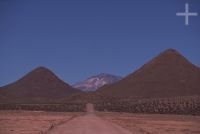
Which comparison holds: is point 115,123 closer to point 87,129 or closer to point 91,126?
point 91,126

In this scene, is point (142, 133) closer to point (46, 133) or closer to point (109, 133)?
point (109, 133)

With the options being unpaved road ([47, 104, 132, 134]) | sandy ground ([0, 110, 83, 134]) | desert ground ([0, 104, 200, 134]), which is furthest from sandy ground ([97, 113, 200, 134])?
sandy ground ([0, 110, 83, 134])

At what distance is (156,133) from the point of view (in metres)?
39.8

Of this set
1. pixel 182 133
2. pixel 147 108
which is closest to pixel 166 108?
pixel 147 108

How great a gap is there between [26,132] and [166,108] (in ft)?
319

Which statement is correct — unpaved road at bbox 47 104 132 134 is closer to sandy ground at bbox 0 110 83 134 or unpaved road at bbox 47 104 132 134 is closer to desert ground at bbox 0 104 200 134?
desert ground at bbox 0 104 200 134

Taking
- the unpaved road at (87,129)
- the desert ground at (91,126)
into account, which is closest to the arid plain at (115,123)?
the desert ground at (91,126)

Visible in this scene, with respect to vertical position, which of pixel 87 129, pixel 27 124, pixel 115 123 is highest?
pixel 115 123

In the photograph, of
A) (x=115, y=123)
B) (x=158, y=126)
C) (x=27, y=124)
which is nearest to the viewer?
(x=27, y=124)

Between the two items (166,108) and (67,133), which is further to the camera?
(166,108)

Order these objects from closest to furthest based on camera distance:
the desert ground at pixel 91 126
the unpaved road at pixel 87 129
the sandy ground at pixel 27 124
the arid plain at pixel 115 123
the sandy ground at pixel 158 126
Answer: the unpaved road at pixel 87 129, the desert ground at pixel 91 126, the sandy ground at pixel 27 124, the arid plain at pixel 115 123, the sandy ground at pixel 158 126

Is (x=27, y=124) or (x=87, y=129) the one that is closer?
(x=87, y=129)

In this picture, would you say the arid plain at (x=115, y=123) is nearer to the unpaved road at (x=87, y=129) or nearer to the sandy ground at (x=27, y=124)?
the sandy ground at (x=27, y=124)

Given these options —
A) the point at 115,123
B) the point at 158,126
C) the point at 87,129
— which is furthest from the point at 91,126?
the point at 115,123
